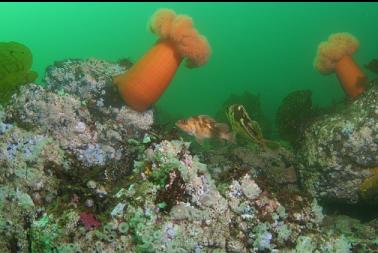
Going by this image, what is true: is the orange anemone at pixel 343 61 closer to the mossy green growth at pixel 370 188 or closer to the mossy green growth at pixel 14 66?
the mossy green growth at pixel 370 188

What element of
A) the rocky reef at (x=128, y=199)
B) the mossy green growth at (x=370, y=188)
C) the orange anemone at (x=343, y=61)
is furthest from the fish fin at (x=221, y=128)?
the orange anemone at (x=343, y=61)

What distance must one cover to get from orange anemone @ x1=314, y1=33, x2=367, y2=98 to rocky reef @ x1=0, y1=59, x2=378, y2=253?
6.50 ft

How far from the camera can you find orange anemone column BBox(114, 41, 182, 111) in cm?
530

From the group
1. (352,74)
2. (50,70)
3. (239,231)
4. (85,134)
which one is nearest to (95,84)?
(50,70)

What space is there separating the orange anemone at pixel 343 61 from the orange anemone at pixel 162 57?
2131mm

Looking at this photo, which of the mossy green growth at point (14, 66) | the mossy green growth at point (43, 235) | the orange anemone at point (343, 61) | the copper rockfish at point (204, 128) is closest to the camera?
the mossy green growth at point (43, 235)

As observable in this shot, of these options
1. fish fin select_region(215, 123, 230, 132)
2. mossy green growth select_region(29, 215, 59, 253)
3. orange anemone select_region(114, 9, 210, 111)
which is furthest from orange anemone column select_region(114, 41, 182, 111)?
mossy green growth select_region(29, 215, 59, 253)

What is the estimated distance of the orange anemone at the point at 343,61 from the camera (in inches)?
239

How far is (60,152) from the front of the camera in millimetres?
3898

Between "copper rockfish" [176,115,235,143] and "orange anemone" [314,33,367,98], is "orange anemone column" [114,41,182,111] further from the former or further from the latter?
"orange anemone" [314,33,367,98]

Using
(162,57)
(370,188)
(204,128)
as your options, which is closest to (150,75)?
(162,57)

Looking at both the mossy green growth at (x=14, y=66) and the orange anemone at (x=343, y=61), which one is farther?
the orange anemone at (x=343, y=61)

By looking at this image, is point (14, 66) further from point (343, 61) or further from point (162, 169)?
point (343, 61)

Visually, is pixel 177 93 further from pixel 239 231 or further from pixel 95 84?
pixel 239 231
